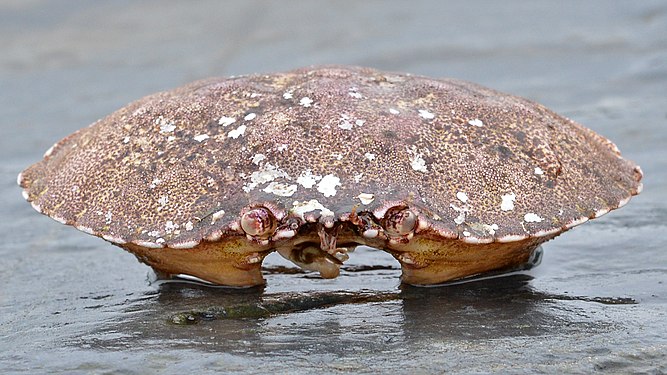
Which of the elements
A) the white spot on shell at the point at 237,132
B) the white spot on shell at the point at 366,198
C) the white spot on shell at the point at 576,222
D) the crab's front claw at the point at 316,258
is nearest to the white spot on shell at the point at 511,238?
the white spot on shell at the point at 576,222

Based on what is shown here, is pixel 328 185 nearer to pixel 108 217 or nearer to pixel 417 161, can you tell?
pixel 417 161

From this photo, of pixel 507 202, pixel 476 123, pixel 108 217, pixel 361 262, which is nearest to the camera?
pixel 507 202

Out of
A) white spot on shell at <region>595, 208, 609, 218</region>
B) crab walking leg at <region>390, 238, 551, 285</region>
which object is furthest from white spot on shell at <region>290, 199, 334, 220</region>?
white spot on shell at <region>595, 208, 609, 218</region>

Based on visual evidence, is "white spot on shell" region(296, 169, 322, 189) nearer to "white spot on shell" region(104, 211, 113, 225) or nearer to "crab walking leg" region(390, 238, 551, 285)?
"crab walking leg" region(390, 238, 551, 285)

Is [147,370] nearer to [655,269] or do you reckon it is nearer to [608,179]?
[608,179]

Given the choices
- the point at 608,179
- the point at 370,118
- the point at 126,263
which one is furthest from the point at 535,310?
→ the point at 126,263

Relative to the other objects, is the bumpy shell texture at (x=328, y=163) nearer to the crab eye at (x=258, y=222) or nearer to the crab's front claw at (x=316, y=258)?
the crab eye at (x=258, y=222)

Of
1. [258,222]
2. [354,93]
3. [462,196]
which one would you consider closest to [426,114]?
[354,93]
